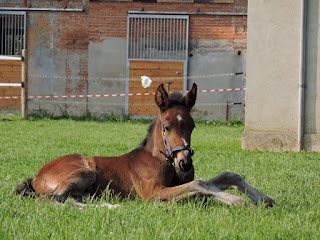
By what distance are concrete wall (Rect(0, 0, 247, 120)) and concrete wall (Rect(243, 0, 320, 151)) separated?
16.3 metres

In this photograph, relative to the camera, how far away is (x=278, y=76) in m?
16.4

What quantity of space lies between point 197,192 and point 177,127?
65 cm

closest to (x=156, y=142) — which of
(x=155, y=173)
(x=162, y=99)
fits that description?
(x=155, y=173)

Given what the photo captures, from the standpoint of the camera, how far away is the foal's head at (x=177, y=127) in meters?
7.58

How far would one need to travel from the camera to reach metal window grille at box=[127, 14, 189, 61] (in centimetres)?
3316

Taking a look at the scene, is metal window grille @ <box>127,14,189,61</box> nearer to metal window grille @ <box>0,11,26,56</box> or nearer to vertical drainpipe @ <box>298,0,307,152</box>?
metal window grille @ <box>0,11,26,56</box>

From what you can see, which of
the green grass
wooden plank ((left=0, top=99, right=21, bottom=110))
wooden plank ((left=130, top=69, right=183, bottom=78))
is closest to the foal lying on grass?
the green grass

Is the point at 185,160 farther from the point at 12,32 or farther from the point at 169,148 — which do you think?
the point at 12,32

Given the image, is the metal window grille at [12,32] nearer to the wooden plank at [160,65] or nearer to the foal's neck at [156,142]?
the wooden plank at [160,65]

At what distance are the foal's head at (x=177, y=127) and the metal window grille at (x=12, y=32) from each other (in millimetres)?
26276

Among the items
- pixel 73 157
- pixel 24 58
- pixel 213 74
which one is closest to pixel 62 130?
pixel 24 58

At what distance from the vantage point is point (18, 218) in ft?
21.5

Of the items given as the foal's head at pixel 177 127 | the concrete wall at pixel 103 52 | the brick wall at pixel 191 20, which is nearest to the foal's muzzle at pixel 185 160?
the foal's head at pixel 177 127

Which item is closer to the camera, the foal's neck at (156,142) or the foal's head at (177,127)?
the foal's head at (177,127)
